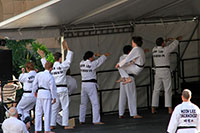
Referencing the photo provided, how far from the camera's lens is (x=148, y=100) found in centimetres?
1412

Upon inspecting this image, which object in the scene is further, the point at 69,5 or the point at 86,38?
the point at 86,38

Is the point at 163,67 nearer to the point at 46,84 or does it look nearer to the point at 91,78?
the point at 91,78

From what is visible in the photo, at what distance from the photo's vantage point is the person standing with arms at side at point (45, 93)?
11.1 m

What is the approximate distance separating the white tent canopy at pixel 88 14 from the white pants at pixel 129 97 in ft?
5.31

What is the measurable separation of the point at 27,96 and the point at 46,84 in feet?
4.83

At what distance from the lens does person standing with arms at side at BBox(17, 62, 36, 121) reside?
12336mm

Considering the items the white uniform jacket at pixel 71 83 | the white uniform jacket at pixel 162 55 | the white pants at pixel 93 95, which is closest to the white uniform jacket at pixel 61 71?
the white uniform jacket at pixel 71 83

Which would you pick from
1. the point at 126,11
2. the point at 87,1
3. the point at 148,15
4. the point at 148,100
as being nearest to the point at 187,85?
the point at 148,100

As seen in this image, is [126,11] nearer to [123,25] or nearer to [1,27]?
[123,25]

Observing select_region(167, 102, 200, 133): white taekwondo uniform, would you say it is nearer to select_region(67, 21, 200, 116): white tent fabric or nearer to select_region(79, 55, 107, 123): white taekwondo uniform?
select_region(79, 55, 107, 123): white taekwondo uniform

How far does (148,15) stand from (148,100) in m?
2.23

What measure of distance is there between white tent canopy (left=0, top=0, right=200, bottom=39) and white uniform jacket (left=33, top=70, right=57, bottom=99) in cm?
116

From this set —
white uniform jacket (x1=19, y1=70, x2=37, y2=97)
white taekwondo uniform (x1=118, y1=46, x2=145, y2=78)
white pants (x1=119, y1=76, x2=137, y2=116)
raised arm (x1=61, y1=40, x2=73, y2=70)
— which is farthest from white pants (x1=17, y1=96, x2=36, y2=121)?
white taekwondo uniform (x1=118, y1=46, x2=145, y2=78)

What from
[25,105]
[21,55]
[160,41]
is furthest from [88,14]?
[21,55]
